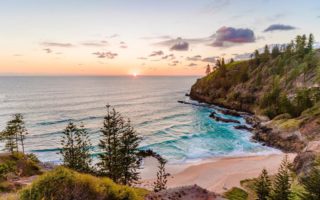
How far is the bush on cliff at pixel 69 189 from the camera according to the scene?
1306 cm

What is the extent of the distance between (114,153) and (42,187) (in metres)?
22.3

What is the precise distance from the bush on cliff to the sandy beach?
70.3 feet

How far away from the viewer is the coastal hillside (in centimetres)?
5238

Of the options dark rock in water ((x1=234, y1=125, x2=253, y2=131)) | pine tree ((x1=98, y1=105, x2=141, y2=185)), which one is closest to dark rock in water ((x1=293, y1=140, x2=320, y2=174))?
pine tree ((x1=98, y1=105, x2=141, y2=185))

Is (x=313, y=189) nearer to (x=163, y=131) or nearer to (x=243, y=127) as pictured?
(x=163, y=131)

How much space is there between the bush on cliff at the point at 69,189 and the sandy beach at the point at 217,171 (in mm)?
21416

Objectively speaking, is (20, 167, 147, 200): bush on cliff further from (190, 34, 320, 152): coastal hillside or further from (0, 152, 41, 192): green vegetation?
(190, 34, 320, 152): coastal hillside

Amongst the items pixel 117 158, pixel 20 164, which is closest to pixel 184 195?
pixel 117 158

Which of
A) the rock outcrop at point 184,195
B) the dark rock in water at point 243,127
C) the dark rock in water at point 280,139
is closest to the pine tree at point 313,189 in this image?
the rock outcrop at point 184,195

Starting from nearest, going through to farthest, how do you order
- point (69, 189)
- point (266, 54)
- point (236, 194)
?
point (69, 189)
point (236, 194)
point (266, 54)

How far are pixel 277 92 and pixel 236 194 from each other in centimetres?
6017

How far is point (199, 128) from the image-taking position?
235 feet

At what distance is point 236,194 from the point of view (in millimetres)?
30312

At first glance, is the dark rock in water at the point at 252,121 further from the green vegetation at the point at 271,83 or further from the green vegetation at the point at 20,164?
the green vegetation at the point at 20,164
